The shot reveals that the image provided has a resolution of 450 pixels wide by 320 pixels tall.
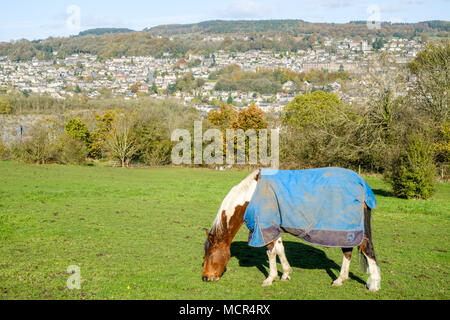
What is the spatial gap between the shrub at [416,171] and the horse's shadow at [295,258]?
11188mm

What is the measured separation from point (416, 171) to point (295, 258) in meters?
12.6

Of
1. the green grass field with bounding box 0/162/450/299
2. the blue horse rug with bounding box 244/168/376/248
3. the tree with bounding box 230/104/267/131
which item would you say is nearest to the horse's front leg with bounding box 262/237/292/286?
the green grass field with bounding box 0/162/450/299

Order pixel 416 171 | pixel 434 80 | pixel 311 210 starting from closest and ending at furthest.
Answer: pixel 311 210 < pixel 416 171 < pixel 434 80

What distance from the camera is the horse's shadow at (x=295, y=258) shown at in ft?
25.9

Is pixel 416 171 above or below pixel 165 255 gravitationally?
above

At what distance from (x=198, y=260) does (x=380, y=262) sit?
3.96 meters

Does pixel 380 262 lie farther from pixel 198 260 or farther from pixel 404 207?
pixel 404 207

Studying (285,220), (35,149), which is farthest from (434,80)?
(35,149)

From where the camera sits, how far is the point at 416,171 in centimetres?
1842

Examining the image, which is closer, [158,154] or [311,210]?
[311,210]

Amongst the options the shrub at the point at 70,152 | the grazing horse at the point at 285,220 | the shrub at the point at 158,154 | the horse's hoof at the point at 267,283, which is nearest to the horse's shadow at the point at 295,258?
the horse's hoof at the point at 267,283

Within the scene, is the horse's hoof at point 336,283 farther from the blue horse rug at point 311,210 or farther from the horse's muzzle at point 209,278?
the horse's muzzle at point 209,278

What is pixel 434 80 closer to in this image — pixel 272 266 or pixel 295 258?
pixel 295 258

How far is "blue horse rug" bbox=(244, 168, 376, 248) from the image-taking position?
647 centimetres
